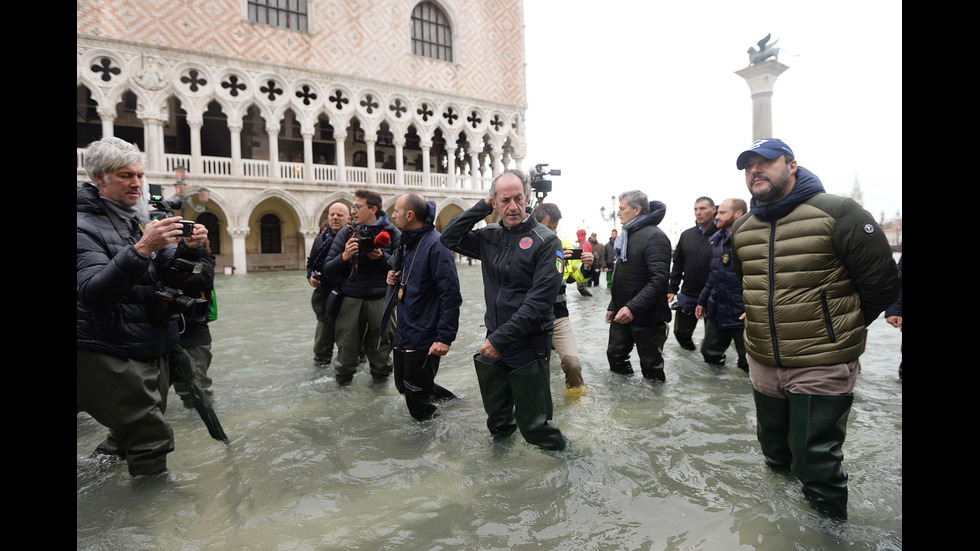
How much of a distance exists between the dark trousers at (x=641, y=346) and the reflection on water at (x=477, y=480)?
0.66ft

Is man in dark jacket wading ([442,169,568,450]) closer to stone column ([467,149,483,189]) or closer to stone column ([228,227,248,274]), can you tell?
stone column ([228,227,248,274])

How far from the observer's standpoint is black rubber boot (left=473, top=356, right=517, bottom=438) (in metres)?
3.39

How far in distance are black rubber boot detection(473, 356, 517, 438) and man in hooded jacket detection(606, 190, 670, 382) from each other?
5.86ft

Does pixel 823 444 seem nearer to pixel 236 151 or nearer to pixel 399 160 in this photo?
pixel 236 151

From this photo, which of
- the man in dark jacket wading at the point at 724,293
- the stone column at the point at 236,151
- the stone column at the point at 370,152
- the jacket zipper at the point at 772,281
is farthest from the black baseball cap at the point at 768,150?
the stone column at the point at 370,152

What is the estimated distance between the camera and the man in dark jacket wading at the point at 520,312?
3213 mm

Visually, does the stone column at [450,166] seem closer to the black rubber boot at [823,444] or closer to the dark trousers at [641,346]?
the dark trousers at [641,346]

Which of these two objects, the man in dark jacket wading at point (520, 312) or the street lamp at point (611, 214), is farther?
the street lamp at point (611, 214)

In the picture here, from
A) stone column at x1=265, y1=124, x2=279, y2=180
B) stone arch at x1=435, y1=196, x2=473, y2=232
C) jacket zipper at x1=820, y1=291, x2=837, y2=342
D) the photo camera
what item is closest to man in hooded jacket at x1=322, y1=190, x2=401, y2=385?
the photo camera

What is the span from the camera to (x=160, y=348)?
3064mm

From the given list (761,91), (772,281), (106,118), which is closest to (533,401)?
(772,281)

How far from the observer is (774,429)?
2.94 metres

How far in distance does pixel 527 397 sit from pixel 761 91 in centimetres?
1609
